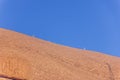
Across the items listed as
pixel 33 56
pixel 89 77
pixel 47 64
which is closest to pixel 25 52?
pixel 33 56

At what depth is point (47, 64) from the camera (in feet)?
50.3

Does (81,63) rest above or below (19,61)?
above

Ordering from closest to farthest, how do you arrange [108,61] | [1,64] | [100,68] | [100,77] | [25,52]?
[1,64]
[25,52]
[100,77]
[100,68]
[108,61]

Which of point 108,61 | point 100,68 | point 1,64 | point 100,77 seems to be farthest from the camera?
point 108,61

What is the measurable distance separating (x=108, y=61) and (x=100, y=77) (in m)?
4.50

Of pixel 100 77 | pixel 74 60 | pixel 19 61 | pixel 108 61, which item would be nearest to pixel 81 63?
pixel 74 60

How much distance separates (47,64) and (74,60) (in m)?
4.18

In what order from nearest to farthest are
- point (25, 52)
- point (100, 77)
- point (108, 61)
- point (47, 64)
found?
point (47, 64), point (25, 52), point (100, 77), point (108, 61)

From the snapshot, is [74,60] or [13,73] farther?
[74,60]

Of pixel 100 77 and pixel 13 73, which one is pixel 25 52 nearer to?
pixel 100 77

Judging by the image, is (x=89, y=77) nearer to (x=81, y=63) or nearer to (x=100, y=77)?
(x=100, y=77)

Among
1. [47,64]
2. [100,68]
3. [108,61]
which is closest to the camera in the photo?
[47,64]

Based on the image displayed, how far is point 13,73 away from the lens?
2.13m

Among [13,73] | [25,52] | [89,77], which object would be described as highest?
[25,52]
